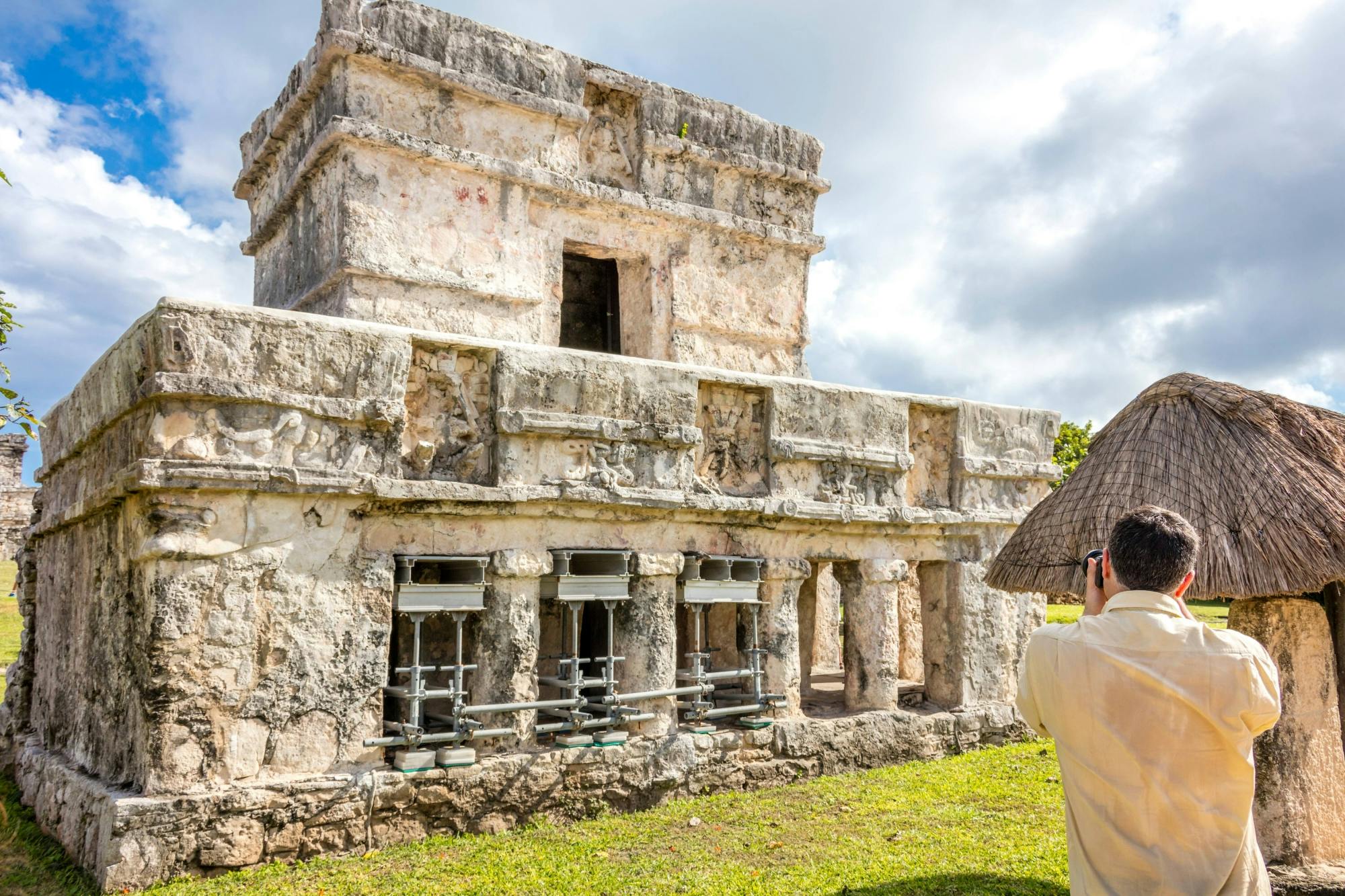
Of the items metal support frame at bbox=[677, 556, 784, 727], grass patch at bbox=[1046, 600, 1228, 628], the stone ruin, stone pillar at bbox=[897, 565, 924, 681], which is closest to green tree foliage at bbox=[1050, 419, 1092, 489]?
grass patch at bbox=[1046, 600, 1228, 628]

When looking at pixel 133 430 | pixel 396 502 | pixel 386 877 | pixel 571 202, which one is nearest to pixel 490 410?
pixel 396 502

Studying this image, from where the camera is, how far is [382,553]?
Answer: 5.74m

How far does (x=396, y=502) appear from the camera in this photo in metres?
5.78

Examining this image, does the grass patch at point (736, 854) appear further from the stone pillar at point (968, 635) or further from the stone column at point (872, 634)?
the stone pillar at point (968, 635)

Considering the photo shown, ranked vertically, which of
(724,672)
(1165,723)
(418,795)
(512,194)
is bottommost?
(418,795)

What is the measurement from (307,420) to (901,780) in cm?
470

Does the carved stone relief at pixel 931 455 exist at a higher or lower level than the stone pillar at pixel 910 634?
higher

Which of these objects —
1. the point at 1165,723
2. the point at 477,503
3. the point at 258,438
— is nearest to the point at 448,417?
the point at 477,503

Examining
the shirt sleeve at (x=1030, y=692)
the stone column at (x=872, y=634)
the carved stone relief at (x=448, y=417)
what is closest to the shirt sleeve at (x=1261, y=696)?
the shirt sleeve at (x=1030, y=692)

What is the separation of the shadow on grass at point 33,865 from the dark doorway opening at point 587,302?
6.58 m

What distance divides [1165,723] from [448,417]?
14.5 feet

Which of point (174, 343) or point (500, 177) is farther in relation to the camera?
point (500, 177)

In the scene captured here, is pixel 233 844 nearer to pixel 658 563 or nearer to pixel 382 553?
pixel 382 553

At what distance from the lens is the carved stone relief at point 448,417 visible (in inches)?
235
